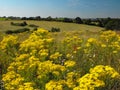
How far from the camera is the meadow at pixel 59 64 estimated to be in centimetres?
852

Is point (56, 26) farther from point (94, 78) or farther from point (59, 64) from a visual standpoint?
point (94, 78)

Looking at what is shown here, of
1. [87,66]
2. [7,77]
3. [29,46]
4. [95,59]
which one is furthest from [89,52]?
[7,77]

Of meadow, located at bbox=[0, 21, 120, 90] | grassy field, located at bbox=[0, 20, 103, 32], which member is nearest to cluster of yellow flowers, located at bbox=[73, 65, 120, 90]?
meadow, located at bbox=[0, 21, 120, 90]

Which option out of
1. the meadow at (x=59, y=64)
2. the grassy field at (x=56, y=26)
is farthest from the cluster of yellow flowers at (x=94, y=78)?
the grassy field at (x=56, y=26)

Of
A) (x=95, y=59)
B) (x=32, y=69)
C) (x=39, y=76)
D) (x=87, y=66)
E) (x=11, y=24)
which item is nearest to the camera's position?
(x=39, y=76)

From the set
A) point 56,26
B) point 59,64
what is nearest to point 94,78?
point 59,64

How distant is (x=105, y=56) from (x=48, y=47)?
201 centimetres

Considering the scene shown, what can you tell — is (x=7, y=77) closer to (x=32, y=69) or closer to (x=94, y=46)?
(x=32, y=69)

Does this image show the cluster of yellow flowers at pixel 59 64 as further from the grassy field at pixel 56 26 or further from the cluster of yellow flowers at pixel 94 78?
the grassy field at pixel 56 26

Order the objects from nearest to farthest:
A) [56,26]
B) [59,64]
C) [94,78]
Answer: [94,78] → [59,64] → [56,26]

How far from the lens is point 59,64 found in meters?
11.9

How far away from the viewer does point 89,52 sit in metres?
12.6

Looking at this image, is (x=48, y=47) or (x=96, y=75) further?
(x=48, y=47)

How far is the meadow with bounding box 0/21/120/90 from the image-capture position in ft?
28.0
